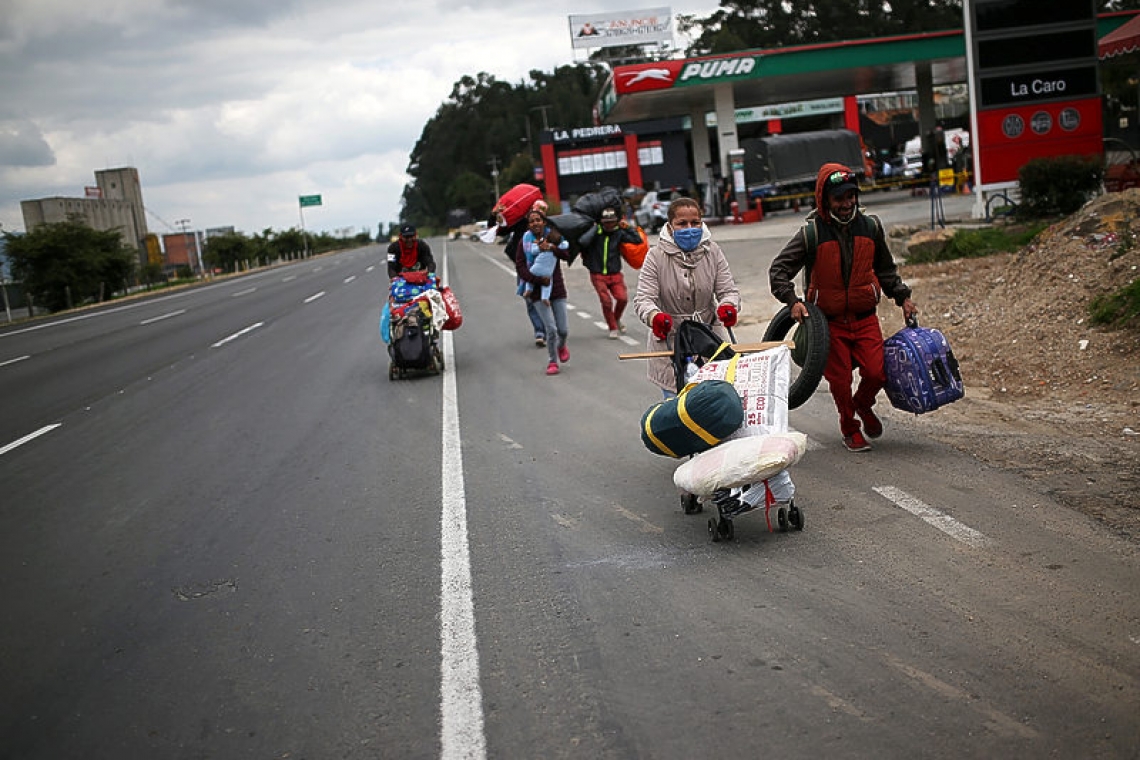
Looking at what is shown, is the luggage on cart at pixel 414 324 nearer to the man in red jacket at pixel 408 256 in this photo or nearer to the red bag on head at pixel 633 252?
the man in red jacket at pixel 408 256

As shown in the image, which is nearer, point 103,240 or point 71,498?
point 71,498

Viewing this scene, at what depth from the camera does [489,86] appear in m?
153

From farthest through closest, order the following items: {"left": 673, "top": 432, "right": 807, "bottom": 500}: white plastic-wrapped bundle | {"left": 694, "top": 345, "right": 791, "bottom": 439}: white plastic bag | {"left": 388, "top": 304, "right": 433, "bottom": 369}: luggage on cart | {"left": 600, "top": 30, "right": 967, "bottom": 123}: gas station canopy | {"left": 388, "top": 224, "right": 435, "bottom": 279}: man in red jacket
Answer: {"left": 600, "top": 30, "right": 967, "bottom": 123}: gas station canopy < {"left": 388, "top": 224, "right": 435, "bottom": 279}: man in red jacket < {"left": 388, "top": 304, "right": 433, "bottom": 369}: luggage on cart < {"left": 694, "top": 345, "right": 791, "bottom": 439}: white plastic bag < {"left": 673, "top": 432, "right": 807, "bottom": 500}: white plastic-wrapped bundle

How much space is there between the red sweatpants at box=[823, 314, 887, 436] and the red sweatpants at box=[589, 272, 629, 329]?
7.25 metres

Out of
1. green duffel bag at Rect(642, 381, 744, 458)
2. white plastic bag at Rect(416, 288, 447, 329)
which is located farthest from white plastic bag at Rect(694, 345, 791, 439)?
white plastic bag at Rect(416, 288, 447, 329)

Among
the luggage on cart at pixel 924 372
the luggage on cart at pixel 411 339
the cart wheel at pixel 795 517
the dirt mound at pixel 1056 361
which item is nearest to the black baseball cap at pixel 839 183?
the luggage on cart at pixel 924 372

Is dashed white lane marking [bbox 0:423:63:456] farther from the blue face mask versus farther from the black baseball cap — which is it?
the black baseball cap

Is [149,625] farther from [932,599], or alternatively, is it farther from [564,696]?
[932,599]

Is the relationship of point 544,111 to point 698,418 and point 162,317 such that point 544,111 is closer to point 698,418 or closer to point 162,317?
point 162,317

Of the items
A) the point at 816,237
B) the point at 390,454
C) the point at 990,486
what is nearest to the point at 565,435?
the point at 390,454

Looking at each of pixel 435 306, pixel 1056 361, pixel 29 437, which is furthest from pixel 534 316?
pixel 1056 361

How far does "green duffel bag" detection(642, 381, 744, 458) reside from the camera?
5.54 m

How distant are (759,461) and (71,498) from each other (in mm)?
5447

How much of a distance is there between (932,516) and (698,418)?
1.48 m
